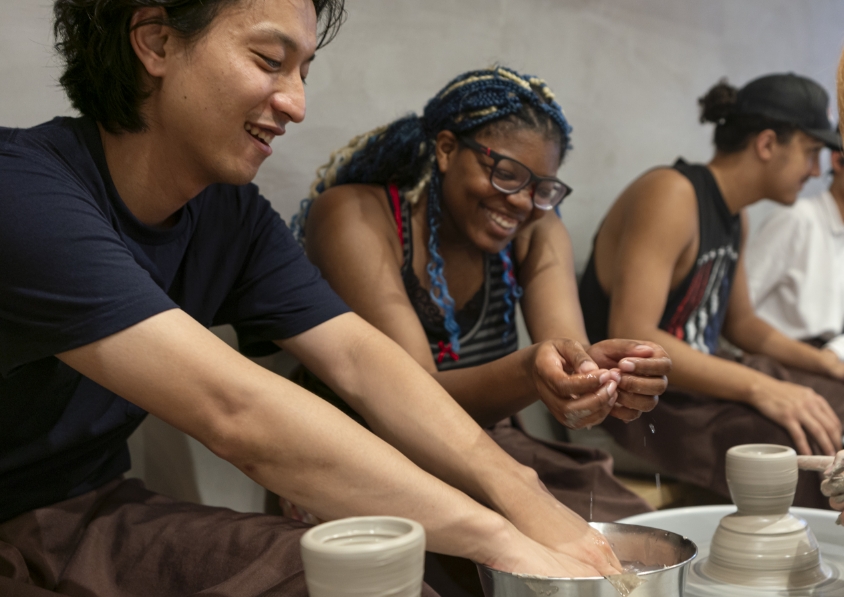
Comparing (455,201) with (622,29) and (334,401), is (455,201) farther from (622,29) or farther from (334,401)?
(622,29)

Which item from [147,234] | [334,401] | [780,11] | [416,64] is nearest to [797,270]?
[780,11]

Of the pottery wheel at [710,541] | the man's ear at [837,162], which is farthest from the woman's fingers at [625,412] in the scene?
the man's ear at [837,162]

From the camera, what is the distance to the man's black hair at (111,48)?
1157mm

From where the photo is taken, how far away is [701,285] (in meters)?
2.42

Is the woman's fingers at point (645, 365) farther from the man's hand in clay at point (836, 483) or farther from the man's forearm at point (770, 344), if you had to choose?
the man's forearm at point (770, 344)

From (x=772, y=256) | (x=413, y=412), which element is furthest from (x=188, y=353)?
(x=772, y=256)

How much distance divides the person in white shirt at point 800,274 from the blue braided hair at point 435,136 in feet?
4.54

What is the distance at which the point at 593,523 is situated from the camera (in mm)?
1178

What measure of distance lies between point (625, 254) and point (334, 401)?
1002 millimetres

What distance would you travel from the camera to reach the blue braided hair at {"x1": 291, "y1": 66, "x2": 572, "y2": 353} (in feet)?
5.80

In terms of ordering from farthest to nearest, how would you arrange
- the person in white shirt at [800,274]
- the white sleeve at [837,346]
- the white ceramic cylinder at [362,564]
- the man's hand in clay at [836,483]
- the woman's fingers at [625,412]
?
1. the person in white shirt at [800,274]
2. the white sleeve at [837,346]
3. the woman's fingers at [625,412]
4. the man's hand in clay at [836,483]
5. the white ceramic cylinder at [362,564]

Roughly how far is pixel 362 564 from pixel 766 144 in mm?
2190

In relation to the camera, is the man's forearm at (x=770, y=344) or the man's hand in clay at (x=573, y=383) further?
the man's forearm at (x=770, y=344)

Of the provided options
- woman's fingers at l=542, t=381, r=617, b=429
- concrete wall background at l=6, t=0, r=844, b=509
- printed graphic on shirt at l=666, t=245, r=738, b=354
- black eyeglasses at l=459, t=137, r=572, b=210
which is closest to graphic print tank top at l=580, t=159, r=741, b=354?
printed graphic on shirt at l=666, t=245, r=738, b=354
